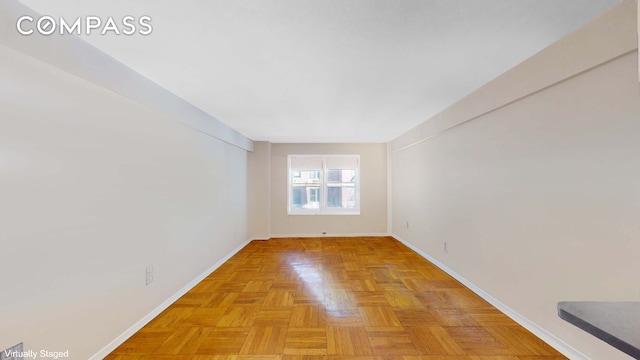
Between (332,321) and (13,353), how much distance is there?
201 centimetres

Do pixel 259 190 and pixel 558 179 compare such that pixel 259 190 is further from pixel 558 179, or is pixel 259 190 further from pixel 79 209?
pixel 558 179

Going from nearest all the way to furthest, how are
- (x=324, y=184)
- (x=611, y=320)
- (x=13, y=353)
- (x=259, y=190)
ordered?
1. (x=611, y=320)
2. (x=13, y=353)
3. (x=259, y=190)
4. (x=324, y=184)

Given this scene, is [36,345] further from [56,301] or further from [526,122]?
[526,122]

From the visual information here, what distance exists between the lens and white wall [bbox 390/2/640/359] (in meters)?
1.45

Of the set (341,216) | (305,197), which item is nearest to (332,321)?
(341,216)

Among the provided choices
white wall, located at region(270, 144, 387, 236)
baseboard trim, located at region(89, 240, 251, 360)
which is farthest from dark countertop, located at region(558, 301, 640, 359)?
white wall, located at region(270, 144, 387, 236)

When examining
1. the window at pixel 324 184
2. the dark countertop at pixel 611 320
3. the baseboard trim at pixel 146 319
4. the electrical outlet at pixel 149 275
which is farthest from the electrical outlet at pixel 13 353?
the window at pixel 324 184

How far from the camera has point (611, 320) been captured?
0.61m

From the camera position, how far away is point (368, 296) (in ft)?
9.09

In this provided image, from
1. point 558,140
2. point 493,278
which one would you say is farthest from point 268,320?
point 558,140

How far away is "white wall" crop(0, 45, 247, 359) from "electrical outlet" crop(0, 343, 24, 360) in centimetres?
3

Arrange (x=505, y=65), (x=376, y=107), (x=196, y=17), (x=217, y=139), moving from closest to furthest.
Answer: (x=196, y=17), (x=505, y=65), (x=376, y=107), (x=217, y=139)

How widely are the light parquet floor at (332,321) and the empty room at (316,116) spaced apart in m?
0.02

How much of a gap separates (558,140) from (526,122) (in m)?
0.34
